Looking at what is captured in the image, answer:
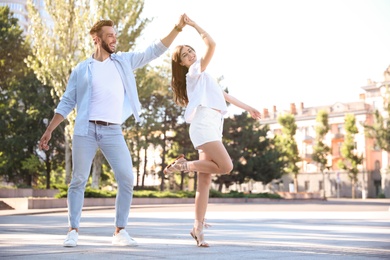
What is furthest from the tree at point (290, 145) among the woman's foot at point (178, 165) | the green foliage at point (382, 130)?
the woman's foot at point (178, 165)

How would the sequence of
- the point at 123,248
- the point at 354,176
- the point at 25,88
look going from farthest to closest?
the point at 354,176 < the point at 25,88 < the point at 123,248

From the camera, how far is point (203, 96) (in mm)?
5707

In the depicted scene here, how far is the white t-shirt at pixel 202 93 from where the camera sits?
5715mm

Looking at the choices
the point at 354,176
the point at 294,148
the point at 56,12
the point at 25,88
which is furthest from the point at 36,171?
the point at 354,176

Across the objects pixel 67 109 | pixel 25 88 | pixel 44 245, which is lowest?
pixel 44 245

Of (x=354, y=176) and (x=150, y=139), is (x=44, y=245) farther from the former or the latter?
(x=354, y=176)

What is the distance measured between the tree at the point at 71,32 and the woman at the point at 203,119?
23049 millimetres

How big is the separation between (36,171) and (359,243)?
121 feet

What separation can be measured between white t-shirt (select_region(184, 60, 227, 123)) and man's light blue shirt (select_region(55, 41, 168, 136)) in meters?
0.44

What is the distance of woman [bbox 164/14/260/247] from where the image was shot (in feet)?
18.6

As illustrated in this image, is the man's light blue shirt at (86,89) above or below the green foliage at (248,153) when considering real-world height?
below

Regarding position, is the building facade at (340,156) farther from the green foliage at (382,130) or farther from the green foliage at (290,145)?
the green foliage at (382,130)

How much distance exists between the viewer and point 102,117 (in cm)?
564

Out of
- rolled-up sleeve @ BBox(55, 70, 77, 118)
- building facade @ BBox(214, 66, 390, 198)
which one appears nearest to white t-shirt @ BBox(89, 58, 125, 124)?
rolled-up sleeve @ BBox(55, 70, 77, 118)
